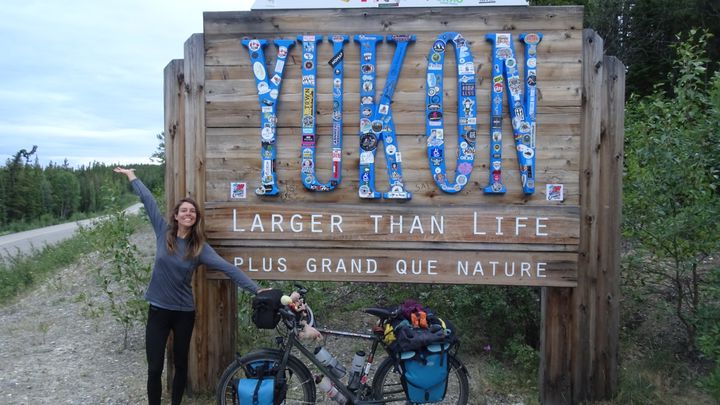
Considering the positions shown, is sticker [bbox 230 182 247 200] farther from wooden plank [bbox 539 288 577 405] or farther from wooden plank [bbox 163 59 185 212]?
wooden plank [bbox 539 288 577 405]

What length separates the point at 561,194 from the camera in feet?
14.9

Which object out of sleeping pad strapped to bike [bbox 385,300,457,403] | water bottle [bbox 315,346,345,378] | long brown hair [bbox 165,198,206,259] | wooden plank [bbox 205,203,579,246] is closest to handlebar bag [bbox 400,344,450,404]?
sleeping pad strapped to bike [bbox 385,300,457,403]

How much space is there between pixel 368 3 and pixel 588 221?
262cm

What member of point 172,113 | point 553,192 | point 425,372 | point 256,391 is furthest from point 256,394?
point 553,192

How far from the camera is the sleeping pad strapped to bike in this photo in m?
3.79

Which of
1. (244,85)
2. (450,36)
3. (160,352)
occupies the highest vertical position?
(450,36)

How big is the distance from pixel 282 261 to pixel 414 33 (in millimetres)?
2231

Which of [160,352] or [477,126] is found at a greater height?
[477,126]

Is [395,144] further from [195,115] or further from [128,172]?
[128,172]

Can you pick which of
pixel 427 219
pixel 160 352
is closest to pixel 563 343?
pixel 427 219

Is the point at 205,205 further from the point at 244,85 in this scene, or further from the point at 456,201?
the point at 456,201

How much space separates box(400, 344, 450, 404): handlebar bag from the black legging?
1.67m

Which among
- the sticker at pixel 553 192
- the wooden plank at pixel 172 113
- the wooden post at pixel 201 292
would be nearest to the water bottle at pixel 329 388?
the wooden post at pixel 201 292

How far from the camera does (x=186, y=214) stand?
4.05 meters
